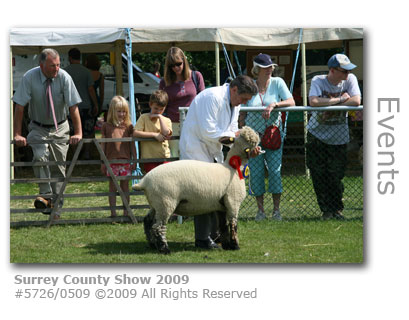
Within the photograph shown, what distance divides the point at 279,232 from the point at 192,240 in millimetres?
1113

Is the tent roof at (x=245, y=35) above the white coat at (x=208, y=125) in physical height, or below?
above

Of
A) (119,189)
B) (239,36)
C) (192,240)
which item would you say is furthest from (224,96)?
(239,36)

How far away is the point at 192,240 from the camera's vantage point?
7.71 meters

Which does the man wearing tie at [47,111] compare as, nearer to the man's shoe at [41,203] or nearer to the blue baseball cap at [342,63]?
the man's shoe at [41,203]

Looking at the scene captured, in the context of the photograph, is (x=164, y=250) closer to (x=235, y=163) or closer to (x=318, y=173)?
(x=235, y=163)

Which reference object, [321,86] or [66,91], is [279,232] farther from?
[66,91]

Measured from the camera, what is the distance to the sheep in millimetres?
6832

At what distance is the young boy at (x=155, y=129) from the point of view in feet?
28.1

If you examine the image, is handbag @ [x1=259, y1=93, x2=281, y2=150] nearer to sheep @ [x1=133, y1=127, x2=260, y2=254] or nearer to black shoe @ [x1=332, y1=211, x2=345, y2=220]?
black shoe @ [x1=332, y1=211, x2=345, y2=220]

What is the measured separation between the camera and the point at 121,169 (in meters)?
8.80

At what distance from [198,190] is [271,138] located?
6.42 feet

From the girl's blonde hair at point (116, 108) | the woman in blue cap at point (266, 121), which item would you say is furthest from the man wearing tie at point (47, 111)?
the woman in blue cap at point (266, 121)

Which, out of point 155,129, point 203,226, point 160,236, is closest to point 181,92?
point 155,129

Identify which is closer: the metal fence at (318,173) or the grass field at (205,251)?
the grass field at (205,251)
